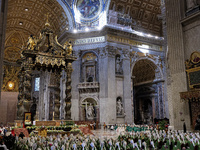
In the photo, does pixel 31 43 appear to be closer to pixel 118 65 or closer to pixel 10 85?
pixel 118 65

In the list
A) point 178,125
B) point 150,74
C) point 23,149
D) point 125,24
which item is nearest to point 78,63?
point 125,24

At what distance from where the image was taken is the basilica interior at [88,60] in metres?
15.4

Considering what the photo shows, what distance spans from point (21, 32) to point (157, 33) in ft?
58.3

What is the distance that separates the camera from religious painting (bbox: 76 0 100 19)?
22.9 m

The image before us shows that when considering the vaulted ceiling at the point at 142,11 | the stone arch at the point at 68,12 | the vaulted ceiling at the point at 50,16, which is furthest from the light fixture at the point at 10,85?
the vaulted ceiling at the point at 142,11

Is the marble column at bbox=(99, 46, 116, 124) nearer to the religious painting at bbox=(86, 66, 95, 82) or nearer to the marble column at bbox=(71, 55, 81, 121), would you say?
the religious painting at bbox=(86, 66, 95, 82)

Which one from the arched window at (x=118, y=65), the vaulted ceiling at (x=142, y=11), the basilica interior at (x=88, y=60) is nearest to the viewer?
the basilica interior at (x=88, y=60)

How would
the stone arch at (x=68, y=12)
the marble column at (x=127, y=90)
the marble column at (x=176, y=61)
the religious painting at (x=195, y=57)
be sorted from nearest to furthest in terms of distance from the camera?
the religious painting at (x=195, y=57) → the marble column at (x=176, y=61) → the marble column at (x=127, y=90) → the stone arch at (x=68, y=12)

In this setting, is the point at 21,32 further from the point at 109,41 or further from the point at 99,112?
the point at 99,112

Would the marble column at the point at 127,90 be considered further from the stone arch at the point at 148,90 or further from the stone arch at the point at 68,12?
the stone arch at the point at 68,12

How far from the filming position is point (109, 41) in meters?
21.8

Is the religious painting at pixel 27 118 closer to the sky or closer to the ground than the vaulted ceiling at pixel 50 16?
closer to the ground

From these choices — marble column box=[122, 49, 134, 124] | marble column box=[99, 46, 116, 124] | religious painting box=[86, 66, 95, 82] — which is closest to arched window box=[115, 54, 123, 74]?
marble column box=[122, 49, 134, 124]

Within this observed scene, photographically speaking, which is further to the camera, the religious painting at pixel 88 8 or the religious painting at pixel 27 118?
the religious painting at pixel 88 8
